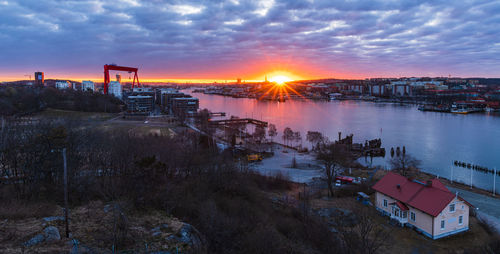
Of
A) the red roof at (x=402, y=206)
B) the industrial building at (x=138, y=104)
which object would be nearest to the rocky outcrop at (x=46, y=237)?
the red roof at (x=402, y=206)

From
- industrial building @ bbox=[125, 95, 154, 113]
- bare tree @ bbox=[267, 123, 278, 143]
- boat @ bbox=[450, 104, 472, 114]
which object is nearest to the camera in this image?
bare tree @ bbox=[267, 123, 278, 143]

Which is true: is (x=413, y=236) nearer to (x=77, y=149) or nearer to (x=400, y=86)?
(x=77, y=149)

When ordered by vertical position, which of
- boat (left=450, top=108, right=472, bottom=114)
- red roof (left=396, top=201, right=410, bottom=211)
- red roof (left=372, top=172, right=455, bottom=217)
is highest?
boat (left=450, top=108, right=472, bottom=114)

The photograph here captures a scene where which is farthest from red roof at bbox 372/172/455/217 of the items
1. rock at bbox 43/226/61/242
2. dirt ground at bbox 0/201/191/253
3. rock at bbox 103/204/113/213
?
rock at bbox 43/226/61/242

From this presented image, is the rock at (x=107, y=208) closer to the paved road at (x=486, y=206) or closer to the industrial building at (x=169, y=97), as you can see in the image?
the paved road at (x=486, y=206)

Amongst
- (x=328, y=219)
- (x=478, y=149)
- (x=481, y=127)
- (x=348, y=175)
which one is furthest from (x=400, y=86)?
(x=328, y=219)

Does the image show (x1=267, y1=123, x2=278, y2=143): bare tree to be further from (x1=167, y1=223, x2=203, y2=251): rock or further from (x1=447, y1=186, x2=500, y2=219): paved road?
(x1=167, y1=223, x2=203, y2=251): rock
